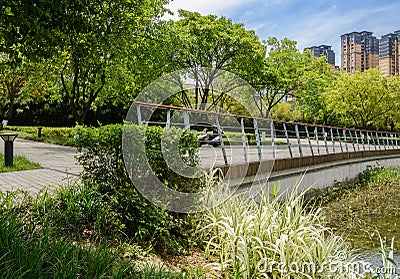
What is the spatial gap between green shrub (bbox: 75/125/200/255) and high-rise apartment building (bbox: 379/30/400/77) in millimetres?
59238

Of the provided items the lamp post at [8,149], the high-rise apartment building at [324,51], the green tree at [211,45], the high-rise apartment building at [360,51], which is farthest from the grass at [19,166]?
the high-rise apartment building at [324,51]

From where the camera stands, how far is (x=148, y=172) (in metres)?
4.51

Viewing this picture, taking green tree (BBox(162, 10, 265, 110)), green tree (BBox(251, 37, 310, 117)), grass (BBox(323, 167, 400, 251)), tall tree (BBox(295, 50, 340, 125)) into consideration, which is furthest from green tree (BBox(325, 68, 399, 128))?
grass (BBox(323, 167, 400, 251))

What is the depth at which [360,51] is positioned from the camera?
216ft

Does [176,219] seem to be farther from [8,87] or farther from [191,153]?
[8,87]

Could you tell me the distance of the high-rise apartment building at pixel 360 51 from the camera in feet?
213

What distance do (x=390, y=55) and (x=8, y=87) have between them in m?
61.3

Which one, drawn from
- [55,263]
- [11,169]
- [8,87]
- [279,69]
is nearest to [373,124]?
[279,69]

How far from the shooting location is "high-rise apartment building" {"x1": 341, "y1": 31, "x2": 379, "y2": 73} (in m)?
64.8

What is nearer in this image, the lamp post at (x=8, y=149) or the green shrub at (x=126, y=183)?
the green shrub at (x=126, y=183)

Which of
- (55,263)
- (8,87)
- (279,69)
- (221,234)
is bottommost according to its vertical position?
(221,234)

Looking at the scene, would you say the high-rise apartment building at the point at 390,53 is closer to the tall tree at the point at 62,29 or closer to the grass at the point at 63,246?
the tall tree at the point at 62,29

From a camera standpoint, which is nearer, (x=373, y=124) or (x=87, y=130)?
(x=87, y=130)

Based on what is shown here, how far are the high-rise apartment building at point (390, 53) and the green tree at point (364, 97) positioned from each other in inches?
1112
